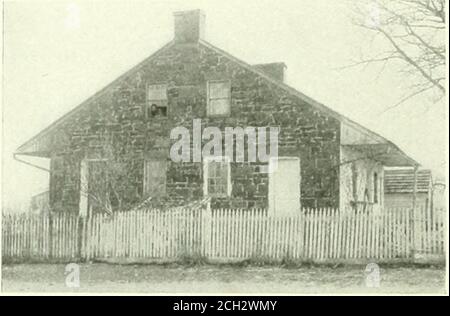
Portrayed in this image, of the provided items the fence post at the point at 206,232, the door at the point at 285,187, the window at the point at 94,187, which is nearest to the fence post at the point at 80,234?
the window at the point at 94,187

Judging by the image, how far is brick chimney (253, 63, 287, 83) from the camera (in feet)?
57.4

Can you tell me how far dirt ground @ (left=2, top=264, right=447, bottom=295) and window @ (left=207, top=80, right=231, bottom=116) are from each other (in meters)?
4.41

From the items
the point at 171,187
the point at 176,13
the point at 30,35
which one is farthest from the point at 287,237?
the point at 30,35

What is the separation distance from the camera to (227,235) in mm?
16297

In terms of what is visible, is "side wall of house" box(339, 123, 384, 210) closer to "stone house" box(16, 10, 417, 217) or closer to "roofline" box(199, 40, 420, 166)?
"stone house" box(16, 10, 417, 217)

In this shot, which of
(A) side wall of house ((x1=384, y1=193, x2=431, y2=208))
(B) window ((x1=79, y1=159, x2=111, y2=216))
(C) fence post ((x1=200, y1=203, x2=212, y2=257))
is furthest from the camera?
(A) side wall of house ((x1=384, y1=193, x2=431, y2=208))

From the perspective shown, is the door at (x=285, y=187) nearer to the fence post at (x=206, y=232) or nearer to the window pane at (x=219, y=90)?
the fence post at (x=206, y=232)

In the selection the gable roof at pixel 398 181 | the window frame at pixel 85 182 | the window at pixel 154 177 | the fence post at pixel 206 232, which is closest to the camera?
the fence post at pixel 206 232

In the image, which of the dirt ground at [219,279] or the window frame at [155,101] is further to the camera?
the window frame at [155,101]

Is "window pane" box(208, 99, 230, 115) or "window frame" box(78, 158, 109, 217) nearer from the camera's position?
"window frame" box(78, 158, 109, 217)

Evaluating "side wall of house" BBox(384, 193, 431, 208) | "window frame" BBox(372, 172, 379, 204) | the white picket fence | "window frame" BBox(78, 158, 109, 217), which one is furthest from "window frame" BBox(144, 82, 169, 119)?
"side wall of house" BBox(384, 193, 431, 208)

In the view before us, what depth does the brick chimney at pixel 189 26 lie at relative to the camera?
1590 cm

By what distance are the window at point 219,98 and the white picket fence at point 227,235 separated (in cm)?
263

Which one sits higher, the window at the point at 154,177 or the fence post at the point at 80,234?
the window at the point at 154,177
